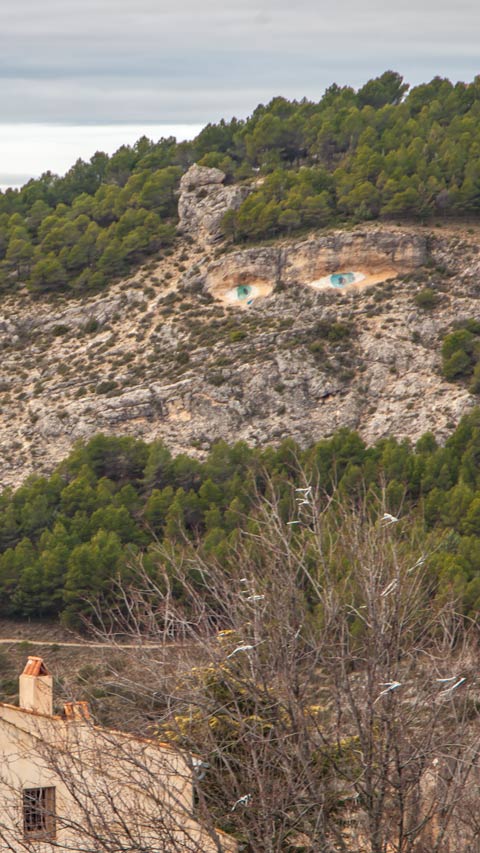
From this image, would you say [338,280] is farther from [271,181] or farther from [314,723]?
[314,723]

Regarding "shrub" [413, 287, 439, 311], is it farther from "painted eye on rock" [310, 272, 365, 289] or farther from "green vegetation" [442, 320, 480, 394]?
"painted eye on rock" [310, 272, 365, 289]

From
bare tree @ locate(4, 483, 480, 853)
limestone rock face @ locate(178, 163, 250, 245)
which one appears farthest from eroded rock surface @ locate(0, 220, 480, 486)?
bare tree @ locate(4, 483, 480, 853)

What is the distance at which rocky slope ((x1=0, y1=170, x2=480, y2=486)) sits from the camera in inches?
2308

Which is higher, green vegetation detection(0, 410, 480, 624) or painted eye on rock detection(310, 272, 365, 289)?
painted eye on rock detection(310, 272, 365, 289)

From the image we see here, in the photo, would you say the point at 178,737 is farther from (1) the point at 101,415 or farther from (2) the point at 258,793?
(1) the point at 101,415

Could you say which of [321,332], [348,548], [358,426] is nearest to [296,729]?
[348,548]

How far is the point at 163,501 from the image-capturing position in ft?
159

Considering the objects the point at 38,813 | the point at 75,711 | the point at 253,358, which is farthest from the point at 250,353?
the point at 38,813

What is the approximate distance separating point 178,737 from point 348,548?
9.09ft

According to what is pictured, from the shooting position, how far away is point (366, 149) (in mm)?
68562

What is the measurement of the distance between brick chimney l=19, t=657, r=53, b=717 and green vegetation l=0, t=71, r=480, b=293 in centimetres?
4946

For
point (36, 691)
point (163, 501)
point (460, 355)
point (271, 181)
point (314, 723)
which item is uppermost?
point (271, 181)

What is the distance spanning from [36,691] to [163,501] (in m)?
31.0

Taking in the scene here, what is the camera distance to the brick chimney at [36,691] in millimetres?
17328
